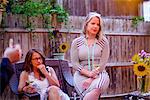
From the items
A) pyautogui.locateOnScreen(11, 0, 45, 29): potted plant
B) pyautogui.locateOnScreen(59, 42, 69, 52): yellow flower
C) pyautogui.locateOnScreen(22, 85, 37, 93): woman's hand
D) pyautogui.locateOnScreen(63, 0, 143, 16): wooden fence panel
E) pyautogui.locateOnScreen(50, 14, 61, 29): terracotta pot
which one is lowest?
pyautogui.locateOnScreen(22, 85, 37, 93): woman's hand

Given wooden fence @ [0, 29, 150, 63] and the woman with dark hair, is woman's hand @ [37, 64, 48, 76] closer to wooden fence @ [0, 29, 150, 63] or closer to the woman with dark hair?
the woman with dark hair

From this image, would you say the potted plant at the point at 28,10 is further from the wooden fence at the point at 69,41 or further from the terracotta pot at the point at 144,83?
the terracotta pot at the point at 144,83

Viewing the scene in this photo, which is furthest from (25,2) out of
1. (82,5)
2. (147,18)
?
(147,18)

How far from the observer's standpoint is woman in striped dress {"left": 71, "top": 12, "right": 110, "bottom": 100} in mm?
Answer: 3215

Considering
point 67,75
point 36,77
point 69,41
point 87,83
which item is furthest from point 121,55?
point 87,83

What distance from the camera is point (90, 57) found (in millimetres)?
3289

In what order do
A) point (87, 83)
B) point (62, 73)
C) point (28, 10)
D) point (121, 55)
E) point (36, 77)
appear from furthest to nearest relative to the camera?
1. point (121, 55)
2. point (28, 10)
3. point (62, 73)
4. point (36, 77)
5. point (87, 83)

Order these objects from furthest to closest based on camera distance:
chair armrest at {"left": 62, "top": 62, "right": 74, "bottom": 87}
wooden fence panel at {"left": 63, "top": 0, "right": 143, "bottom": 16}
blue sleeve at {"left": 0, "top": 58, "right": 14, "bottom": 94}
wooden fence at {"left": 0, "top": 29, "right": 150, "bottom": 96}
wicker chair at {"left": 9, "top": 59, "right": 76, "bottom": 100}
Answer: wooden fence panel at {"left": 63, "top": 0, "right": 143, "bottom": 16}, wooden fence at {"left": 0, "top": 29, "right": 150, "bottom": 96}, chair armrest at {"left": 62, "top": 62, "right": 74, "bottom": 87}, wicker chair at {"left": 9, "top": 59, "right": 76, "bottom": 100}, blue sleeve at {"left": 0, "top": 58, "right": 14, "bottom": 94}

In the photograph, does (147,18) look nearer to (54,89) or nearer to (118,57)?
(118,57)

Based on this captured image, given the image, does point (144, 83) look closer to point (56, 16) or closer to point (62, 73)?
point (62, 73)

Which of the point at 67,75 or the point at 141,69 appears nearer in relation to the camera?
the point at 141,69

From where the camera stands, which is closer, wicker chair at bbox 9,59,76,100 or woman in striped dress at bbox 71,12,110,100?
woman in striped dress at bbox 71,12,110,100

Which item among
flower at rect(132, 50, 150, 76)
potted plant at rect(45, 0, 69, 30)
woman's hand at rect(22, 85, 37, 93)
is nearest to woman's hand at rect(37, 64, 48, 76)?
woman's hand at rect(22, 85, 37, 93)

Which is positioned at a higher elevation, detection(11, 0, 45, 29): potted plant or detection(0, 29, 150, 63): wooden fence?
detection(11, 0, 45, 29): potted plant
